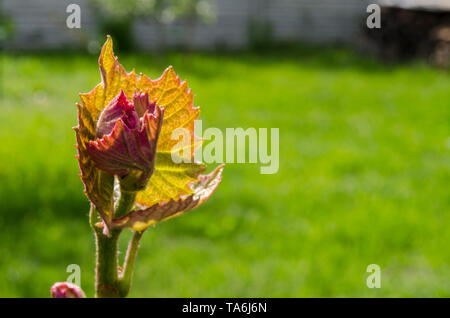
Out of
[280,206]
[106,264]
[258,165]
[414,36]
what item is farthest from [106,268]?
[414,36]

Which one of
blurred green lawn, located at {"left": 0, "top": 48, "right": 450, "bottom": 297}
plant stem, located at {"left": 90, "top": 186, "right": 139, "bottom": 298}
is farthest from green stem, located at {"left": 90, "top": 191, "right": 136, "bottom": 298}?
blurred green lawn, located at {"left": 0, "top": 48, "right": 450, "bottom": 297}

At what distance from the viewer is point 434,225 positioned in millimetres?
3951

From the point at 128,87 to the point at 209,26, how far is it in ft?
38.1

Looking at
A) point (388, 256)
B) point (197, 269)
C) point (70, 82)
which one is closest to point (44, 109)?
point (70, 82)

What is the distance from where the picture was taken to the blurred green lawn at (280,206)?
3.33m

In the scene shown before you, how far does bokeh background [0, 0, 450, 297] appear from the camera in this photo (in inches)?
134

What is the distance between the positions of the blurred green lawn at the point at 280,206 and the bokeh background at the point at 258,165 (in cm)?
1

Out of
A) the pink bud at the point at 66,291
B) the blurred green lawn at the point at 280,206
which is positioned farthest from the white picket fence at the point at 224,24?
the pink bud at the point at 66,291

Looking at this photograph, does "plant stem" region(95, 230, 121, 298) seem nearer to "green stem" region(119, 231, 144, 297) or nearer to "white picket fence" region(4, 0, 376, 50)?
"green stem" region(119, 231, 144, 297)

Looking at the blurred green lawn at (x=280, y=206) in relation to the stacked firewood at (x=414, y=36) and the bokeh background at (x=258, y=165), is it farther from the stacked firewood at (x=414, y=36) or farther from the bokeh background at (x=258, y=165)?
the stacked firewood at (x=414, y=36)

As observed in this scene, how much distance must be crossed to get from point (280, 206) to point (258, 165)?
3.39 ft

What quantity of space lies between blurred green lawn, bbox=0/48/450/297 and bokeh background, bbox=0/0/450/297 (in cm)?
1

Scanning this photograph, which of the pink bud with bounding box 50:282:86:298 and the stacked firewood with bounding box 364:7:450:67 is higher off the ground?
the stacked firewood with bounding box 364:7:450:67

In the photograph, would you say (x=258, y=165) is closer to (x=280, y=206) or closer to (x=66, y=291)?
(x=280, y=206)
